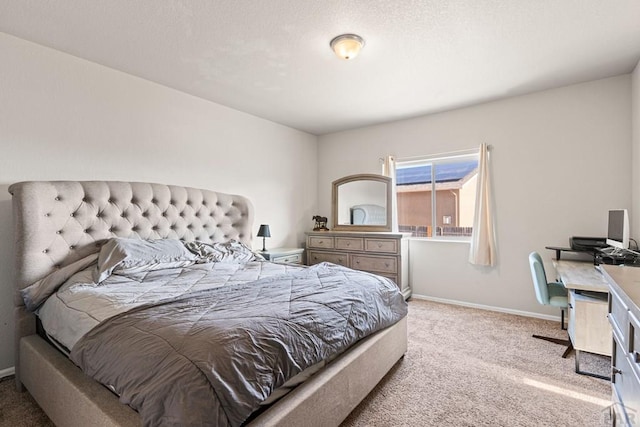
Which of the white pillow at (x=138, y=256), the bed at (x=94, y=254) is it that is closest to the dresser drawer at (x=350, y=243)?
the bed at (x=94, y=254)

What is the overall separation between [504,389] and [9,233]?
11.9 feet

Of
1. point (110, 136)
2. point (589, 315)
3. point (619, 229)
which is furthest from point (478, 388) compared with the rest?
point (110, 136)

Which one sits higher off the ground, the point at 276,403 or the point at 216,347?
the point at 216,347

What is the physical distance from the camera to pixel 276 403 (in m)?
1.24

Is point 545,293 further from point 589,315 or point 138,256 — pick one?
point 138,256

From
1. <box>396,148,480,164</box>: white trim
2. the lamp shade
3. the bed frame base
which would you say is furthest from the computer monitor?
the lamp shade

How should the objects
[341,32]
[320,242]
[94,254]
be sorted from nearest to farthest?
[341,32] → [94,254] → [320,242]

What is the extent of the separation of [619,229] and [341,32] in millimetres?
2701

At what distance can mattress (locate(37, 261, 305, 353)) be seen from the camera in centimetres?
153

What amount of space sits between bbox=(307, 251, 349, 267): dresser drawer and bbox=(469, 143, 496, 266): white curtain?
1.56 meters

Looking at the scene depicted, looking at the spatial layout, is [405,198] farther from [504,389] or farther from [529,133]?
[504,389]

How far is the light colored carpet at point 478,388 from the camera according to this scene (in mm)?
1706

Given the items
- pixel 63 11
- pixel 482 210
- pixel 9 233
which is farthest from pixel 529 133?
pixel 9 233

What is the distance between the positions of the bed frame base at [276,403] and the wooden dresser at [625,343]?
42.5 inches
